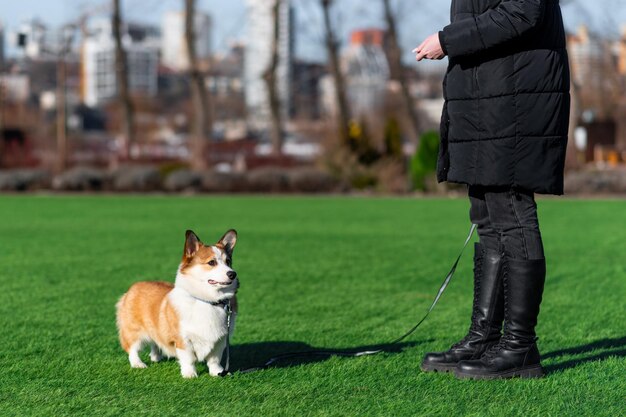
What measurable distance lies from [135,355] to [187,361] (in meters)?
0.41

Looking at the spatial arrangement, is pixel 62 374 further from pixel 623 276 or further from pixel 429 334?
pixel 623 276

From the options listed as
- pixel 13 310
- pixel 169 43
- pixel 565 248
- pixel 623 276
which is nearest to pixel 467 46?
pixel 13 310

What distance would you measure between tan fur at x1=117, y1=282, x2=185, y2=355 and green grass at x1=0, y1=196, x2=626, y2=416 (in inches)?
6.2

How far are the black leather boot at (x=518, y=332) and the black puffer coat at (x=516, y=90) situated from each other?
375 millimetres

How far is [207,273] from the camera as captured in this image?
3.97 m

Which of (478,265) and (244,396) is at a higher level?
(478,265)

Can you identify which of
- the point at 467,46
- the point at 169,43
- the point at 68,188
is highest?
the point at 169,43

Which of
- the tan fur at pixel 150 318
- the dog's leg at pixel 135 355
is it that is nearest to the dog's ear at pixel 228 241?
the tan fur at pixel 150 318

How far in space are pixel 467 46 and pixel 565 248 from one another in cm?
747

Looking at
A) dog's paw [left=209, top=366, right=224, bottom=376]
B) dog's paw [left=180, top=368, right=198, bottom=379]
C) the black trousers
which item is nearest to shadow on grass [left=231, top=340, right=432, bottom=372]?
dog's paw [left=209, top=366, right=224, bottom=376]

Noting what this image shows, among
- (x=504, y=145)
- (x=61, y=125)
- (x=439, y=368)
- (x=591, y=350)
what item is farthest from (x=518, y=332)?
(x=61, y=125)

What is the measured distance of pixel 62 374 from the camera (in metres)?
4.21

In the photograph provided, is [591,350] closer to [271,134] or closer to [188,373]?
[188,373]

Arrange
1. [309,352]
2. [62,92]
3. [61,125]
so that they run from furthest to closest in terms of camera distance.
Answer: [61,125] < [62,92] < [309,352]
